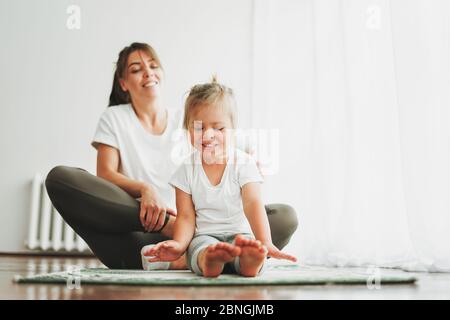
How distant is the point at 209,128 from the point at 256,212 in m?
0.20

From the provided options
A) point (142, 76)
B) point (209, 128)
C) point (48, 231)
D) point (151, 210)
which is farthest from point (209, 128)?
point (48, 231)

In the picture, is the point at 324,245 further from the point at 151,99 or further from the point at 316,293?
the point at 316,293

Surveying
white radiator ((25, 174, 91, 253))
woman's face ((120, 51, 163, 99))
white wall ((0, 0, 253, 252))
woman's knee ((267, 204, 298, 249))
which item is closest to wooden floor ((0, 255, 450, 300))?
woman's knee ((267, 204, 298, 249))

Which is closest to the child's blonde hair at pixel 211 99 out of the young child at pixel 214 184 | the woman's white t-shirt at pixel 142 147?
the young child at pixel 214 184

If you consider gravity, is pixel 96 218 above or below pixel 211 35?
below

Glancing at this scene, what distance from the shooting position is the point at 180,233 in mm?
988

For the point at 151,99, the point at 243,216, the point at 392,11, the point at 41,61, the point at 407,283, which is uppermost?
the point at 41,61

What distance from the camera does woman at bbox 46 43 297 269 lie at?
43.9 inches

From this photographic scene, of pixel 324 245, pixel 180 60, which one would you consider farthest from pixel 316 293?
pixel 180 60

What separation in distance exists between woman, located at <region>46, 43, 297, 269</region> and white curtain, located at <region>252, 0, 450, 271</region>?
1.16 feet

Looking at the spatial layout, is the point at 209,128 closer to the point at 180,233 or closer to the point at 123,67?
the point at 180,233

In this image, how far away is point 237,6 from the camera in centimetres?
287

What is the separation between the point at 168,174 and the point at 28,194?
1.65 m

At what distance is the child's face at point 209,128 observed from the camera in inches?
40.0
